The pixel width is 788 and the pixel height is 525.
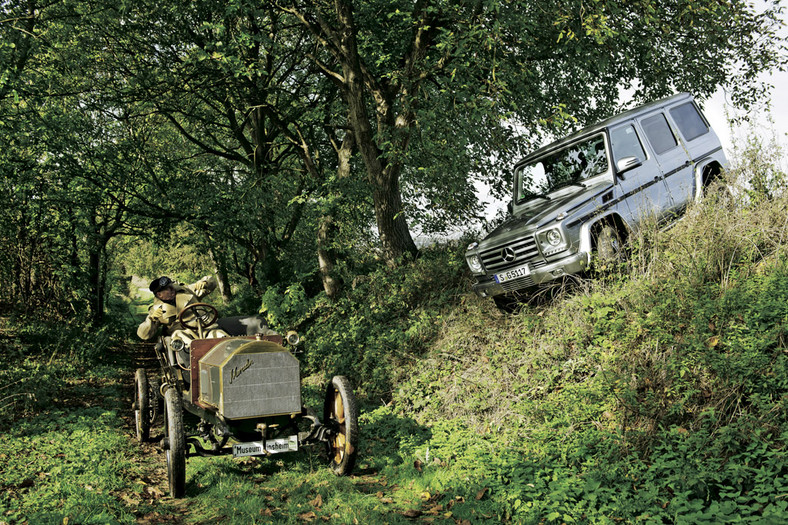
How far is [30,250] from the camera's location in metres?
12.6

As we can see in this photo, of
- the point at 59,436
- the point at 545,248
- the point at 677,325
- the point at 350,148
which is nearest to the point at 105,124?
the point at 350,148

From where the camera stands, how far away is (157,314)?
7.92 m

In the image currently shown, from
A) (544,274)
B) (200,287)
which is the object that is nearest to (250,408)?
(200,287)

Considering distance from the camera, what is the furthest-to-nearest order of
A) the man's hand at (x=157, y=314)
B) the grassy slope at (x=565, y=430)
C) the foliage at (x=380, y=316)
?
1. the foliage at (x=380, y=316)
2. the man's hand at (x=157, y=314)
3. the grassy slope at (x=565, y=430)

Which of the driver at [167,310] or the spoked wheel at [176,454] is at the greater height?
the driver at [167,310]

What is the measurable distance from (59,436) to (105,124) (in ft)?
31.9

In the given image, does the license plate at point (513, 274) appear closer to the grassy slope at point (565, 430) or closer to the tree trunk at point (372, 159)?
the grassy slope at point (565, 430)

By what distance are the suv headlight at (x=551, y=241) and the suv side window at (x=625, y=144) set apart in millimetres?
1699

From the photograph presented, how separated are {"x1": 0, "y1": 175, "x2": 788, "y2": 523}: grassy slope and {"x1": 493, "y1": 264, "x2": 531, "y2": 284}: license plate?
507 mm

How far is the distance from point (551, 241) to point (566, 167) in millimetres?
1977

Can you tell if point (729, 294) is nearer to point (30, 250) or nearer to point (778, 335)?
point (778, 335)

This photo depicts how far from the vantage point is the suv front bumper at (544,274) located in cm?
776

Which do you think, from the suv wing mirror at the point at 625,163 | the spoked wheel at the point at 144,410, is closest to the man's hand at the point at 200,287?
the spoked wheel at the point at 144,410

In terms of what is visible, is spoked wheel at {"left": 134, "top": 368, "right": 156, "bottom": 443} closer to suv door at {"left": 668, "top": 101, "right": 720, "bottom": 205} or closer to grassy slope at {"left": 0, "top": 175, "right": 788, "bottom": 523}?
grassy slope at {"left": 0, "top": 175, "right": 788, "bottom": 523}
